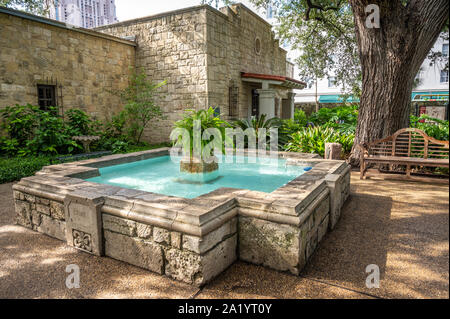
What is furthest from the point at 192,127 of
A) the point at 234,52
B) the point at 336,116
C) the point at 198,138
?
the point at 336,116

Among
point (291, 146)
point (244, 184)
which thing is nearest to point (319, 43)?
point (291, 146)

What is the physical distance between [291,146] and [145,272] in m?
5.67

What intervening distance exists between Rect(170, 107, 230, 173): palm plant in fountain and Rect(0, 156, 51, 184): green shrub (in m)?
3.36

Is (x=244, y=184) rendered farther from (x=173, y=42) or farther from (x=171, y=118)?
(x=173, y=42)

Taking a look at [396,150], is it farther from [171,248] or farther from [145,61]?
[145,61]

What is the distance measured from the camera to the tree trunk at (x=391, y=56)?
509 cm

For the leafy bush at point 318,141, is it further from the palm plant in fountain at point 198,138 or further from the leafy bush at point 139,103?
the leafy bush at point 139,103

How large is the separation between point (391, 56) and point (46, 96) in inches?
337

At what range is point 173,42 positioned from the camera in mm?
10008

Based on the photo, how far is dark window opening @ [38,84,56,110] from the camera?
8.38m

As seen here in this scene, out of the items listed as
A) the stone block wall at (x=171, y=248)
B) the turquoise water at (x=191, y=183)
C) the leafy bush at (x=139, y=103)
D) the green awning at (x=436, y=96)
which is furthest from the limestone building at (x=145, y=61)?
the green awning at (x=436, y=96)

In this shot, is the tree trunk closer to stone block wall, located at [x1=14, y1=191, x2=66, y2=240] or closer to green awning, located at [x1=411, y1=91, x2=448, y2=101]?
green awning, located at [x1=411, y1=91, x2=448, y2=101]

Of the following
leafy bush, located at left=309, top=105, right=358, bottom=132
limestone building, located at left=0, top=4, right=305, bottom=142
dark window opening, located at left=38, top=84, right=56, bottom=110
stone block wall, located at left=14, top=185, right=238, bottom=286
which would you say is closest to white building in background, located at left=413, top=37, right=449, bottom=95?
stone block wall, located at left=14, top=185, right=238, bottom=286

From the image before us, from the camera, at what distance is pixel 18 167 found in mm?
6145
